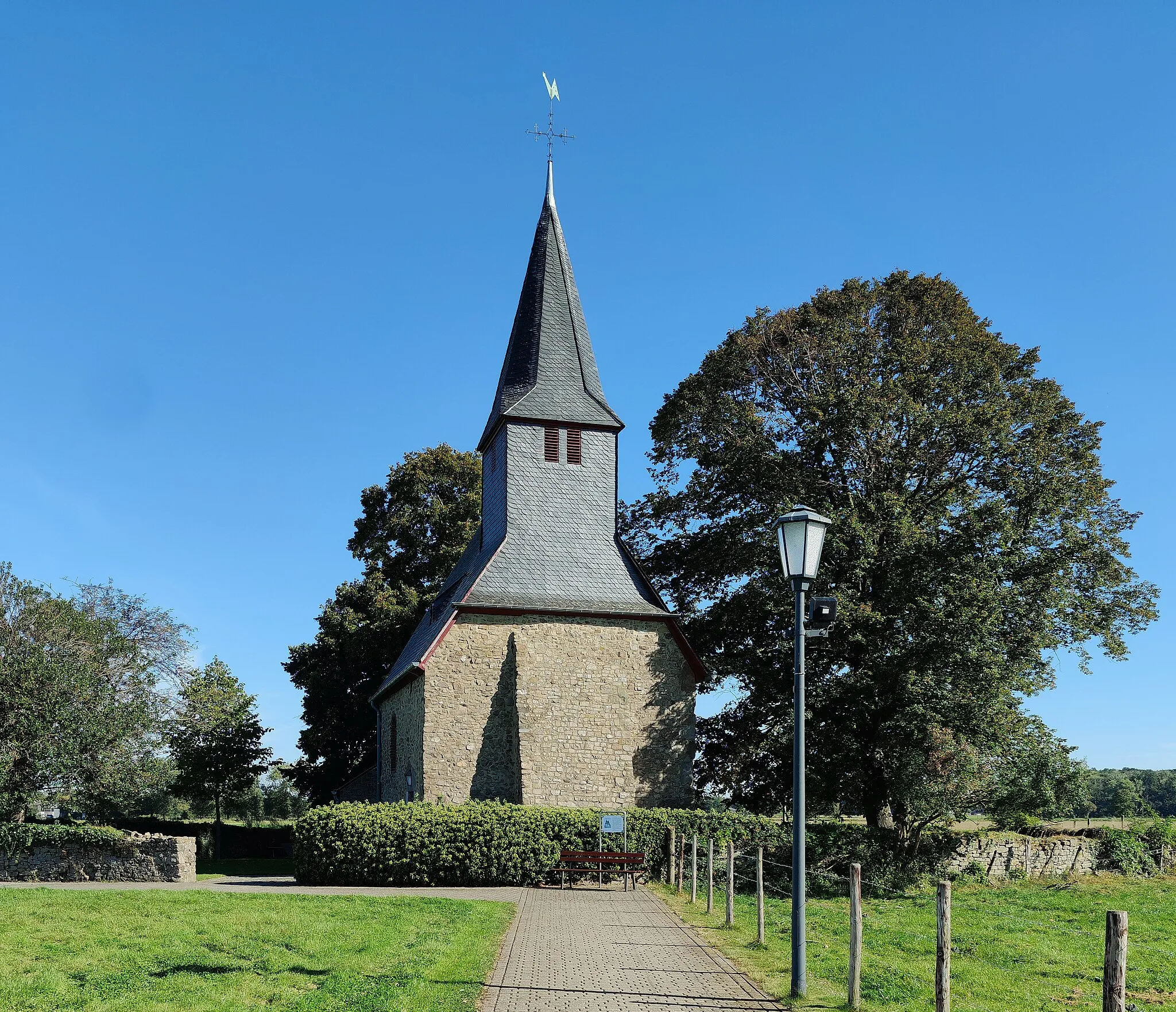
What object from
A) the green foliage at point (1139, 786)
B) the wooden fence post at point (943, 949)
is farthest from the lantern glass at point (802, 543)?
the green foliage at point (1139, 786)

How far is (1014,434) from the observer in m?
26.1

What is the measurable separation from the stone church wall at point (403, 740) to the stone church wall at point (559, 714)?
51 centimetres

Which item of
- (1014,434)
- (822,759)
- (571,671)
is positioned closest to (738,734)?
(822,759)

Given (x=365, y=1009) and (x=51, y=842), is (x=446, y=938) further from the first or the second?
(x=51, y=842)

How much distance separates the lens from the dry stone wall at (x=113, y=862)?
20.2 metres

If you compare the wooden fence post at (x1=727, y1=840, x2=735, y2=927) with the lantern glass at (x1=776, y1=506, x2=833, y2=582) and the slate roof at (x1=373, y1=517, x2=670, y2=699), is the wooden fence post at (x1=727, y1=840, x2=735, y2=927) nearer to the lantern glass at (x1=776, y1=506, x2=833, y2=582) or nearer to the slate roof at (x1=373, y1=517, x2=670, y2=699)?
the lantern glass at (x1=776, y1=506, x2=833, y2=582)

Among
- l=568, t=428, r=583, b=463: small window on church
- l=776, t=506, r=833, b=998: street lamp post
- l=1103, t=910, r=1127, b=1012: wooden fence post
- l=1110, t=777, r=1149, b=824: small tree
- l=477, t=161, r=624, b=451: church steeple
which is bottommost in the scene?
l=1110, t=777, r=1149, b=824: small tree

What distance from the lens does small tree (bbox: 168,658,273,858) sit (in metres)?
40.7

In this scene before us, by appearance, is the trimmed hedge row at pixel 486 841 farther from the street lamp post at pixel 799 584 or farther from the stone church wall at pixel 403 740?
the street lamp post at pixel 799 584

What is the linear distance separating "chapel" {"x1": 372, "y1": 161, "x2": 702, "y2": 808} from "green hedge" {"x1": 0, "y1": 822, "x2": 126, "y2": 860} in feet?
22.7

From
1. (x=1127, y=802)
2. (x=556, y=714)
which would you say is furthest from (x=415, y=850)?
(x=1127, y=802)

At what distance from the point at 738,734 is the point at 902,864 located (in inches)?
220

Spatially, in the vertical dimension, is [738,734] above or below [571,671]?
below

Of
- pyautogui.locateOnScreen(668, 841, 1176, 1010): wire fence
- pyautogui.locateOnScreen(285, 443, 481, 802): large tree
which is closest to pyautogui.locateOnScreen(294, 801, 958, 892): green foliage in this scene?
pyautogui.locateOnScreen(668, 841, 1176, 1010): wire fence
